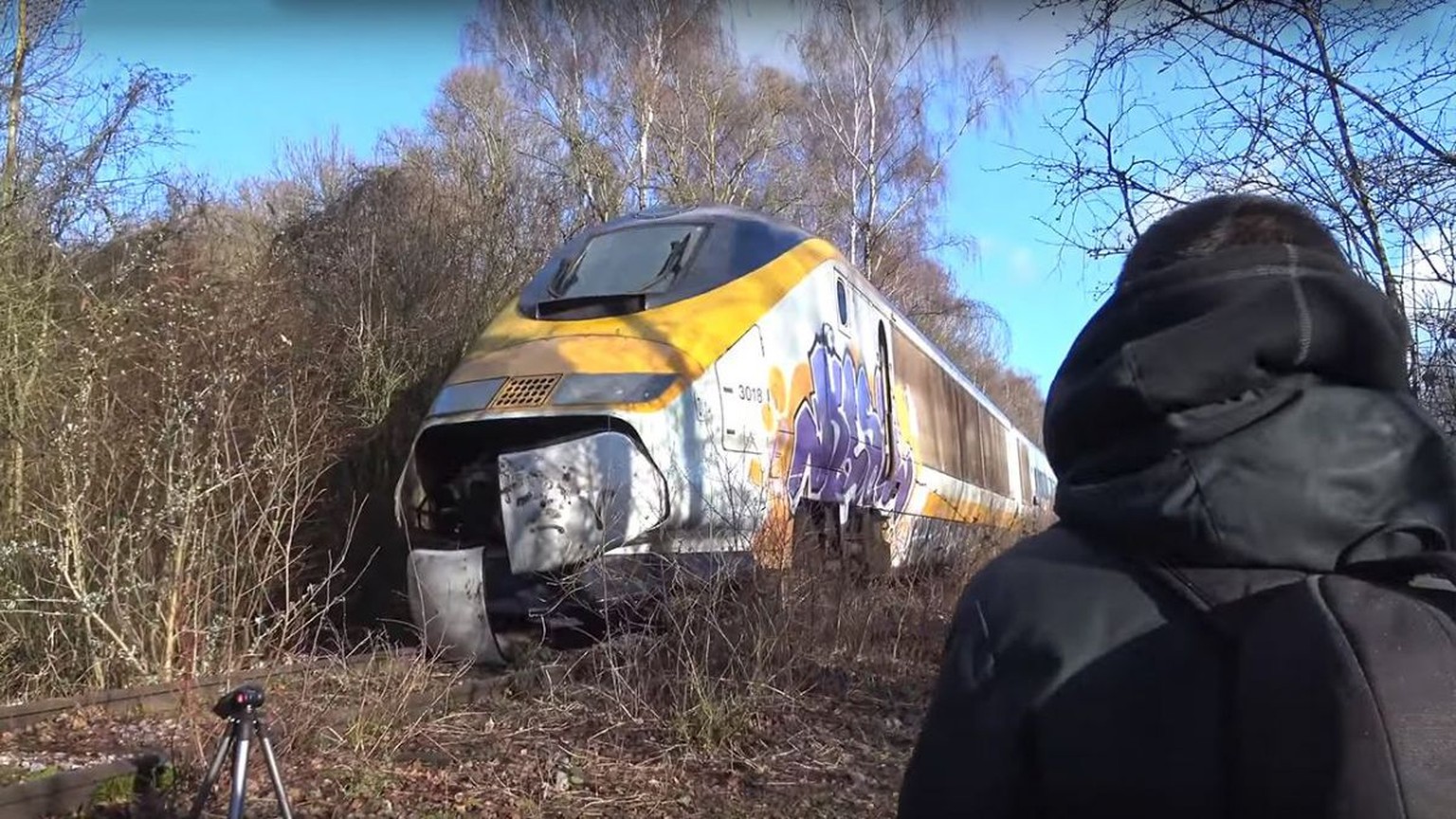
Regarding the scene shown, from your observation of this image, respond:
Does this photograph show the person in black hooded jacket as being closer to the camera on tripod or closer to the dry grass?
the camera on tripod

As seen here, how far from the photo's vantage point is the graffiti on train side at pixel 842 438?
26.3ft

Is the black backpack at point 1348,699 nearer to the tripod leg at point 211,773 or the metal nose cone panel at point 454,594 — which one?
the tripod leg at point 211,773

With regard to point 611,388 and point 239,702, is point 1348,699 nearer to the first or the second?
point 239,702

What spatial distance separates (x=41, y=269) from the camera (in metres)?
8.52

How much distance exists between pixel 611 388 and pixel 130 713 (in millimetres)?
2986

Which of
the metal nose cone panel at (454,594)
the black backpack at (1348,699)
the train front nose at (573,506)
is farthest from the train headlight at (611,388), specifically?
the black backpack at (1348,699)

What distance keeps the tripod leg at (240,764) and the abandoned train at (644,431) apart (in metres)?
2.35

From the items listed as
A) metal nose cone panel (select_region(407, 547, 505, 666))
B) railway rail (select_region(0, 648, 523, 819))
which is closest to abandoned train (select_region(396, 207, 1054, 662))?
metal nose cone panel (select_region(407, 547, 505, 666))

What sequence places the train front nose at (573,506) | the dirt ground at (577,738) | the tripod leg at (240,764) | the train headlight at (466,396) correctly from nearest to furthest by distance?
the tripod leg at (240,764) < the dirt ground at (577,738) < the train front nose at (573,506) < the train headlight at (466,396)

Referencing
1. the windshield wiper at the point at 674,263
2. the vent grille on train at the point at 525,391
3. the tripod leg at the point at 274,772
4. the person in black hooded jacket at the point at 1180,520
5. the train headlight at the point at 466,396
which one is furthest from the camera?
the windshield wiper at the point at 674,263

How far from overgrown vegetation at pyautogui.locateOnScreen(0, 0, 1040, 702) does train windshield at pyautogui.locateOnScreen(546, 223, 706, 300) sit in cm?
195

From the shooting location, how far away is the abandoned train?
265 inches

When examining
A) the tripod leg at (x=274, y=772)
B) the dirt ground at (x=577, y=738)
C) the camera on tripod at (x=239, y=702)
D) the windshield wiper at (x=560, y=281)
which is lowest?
the dirt ground at (x=577, y=738)

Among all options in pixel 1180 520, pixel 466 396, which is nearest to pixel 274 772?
pixel 466 396
